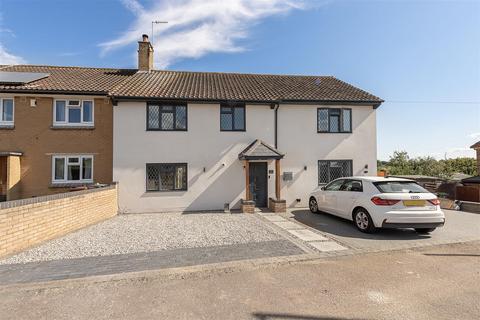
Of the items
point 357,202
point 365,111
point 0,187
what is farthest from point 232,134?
point 0,187

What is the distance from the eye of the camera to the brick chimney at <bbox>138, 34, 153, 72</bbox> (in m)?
13.1

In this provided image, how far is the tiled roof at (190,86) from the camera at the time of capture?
10336 millimetres

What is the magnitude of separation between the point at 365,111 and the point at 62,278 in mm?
12810

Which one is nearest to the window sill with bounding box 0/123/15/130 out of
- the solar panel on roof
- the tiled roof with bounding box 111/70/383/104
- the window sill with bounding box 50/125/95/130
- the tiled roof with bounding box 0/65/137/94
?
the tiled roof with bounding box 0/65/137/94

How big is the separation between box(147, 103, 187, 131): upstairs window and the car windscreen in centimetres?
759

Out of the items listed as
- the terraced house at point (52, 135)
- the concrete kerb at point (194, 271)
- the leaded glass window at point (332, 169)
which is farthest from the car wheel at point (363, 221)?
the terraced house at point (52, 135)

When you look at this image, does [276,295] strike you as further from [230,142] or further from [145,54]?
[145,54]

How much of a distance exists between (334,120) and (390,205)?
21.0 ft

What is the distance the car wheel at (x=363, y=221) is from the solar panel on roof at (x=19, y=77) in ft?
45.2

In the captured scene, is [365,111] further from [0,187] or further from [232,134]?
[0,187]

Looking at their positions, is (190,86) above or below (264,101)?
above

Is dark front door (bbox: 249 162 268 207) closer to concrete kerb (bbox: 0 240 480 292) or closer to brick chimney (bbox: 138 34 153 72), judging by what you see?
concrete kerb (bbox: 0 240 480 292)

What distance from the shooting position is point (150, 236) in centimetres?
651

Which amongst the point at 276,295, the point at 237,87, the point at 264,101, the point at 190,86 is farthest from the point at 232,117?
the point at 276,295
